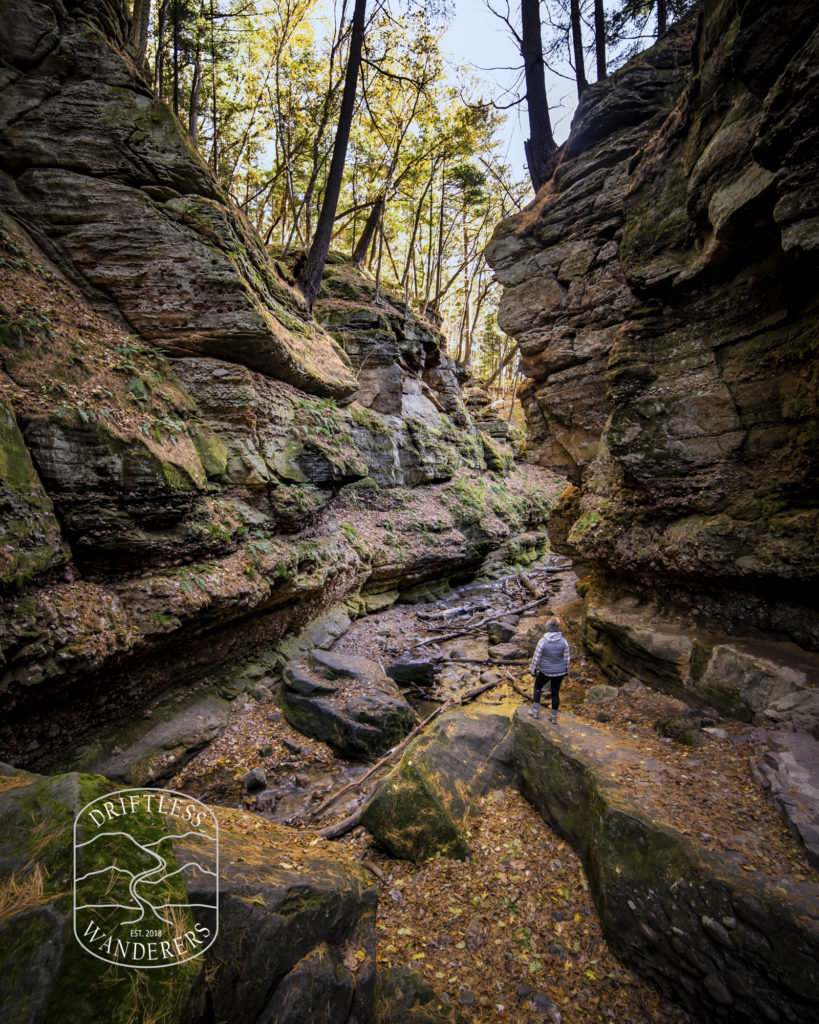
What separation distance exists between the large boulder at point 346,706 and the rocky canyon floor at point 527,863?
347mm

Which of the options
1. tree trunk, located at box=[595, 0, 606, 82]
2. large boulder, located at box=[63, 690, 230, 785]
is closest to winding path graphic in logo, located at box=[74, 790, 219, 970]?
large boulder, located at box=[63, 690, 230, 785]

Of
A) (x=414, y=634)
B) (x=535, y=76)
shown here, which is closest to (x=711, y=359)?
(x=414, y=634)

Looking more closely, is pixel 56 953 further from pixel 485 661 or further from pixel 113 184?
pixel 113 184

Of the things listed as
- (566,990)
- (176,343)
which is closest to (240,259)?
(176,343)

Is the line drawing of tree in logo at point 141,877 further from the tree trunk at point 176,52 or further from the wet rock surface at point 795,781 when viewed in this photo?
the tree trunk at point 176,52

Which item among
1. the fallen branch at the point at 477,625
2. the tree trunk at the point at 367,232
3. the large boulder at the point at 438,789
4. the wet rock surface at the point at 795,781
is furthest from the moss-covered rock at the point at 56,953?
the tree trunk at the point at 367,232

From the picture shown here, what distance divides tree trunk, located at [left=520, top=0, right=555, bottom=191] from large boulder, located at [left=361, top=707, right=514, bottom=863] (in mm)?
15938

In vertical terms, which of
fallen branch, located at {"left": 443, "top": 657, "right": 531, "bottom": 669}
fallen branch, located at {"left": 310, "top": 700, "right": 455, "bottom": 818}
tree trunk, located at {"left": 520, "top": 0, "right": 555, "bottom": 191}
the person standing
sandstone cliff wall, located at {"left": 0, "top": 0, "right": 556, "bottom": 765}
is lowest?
fallen branch, located at {"left": 443, "top": 657, "right": 531, "bottom": 669}

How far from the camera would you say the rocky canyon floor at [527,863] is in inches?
135

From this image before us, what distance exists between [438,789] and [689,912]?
264 centimetres

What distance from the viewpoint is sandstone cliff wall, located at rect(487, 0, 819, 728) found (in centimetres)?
495

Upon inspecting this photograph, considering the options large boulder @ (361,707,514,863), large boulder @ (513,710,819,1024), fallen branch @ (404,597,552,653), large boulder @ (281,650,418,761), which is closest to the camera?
large boulder @ (513,710,819,1024)

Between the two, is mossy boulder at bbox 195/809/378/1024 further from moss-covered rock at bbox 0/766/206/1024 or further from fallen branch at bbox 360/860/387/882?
fallen branch at bbox 360/860/387/882

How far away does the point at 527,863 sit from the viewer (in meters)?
4.57
